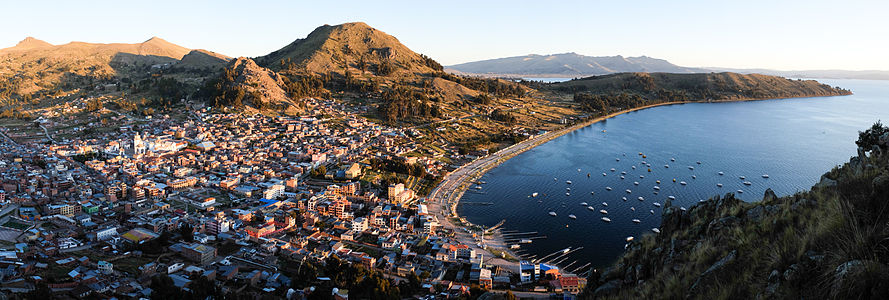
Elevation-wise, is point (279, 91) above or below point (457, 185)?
above

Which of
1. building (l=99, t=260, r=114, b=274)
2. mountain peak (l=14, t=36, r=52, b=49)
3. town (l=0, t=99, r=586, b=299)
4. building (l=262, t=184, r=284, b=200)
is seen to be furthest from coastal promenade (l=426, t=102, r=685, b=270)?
mountain peak (l=14, t=36, r=52, b=49)

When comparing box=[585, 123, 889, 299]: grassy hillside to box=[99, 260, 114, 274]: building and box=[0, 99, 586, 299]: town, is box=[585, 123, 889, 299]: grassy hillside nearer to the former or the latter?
box=[0, 99, 586, 299]: town

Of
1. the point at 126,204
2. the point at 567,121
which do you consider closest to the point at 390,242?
the point at 126,204

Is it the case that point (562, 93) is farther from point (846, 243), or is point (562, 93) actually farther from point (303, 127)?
point (846, 243)

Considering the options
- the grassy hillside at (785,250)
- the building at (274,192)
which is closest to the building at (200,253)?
the building at (274,192)

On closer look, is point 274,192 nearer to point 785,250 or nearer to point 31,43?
point 785,250
